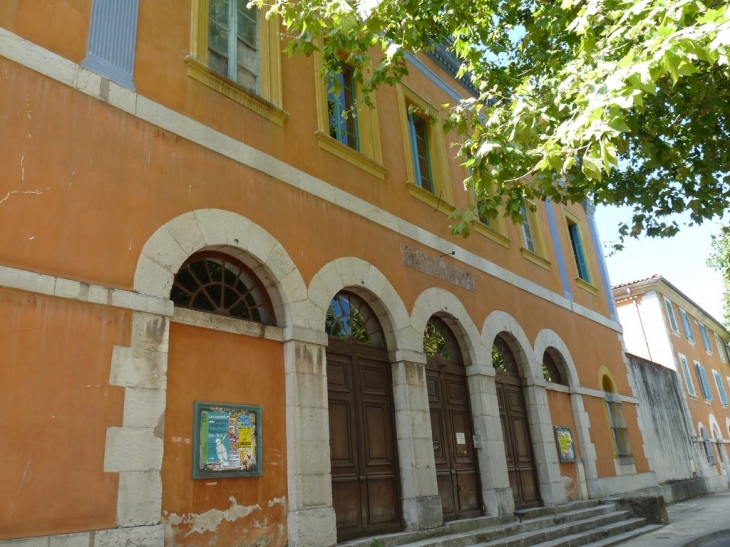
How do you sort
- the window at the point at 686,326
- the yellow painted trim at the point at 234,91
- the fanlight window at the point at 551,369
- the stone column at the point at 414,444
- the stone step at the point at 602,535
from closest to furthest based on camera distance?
1. the yellow painted trim at the point at 234,91
2. the stone column at the point at 414,444
3. the stone step at the point at 602,535
4. the fanlight window at the point at 551,369
5. the window at the point at 686,326

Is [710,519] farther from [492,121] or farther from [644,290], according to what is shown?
[644,290]

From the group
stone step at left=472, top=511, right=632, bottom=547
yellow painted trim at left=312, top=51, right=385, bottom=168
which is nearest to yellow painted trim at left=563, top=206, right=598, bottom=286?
stone step at left=472, top=511, right=632, bottom=547

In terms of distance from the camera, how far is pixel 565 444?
37.0 feet

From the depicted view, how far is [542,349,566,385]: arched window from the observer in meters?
12.1

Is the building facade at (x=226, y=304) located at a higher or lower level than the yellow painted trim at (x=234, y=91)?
lower

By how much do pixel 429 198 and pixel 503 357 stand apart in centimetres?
321

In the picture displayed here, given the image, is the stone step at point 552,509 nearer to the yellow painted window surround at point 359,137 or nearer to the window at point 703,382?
the yellow painted window surround at point 359,137

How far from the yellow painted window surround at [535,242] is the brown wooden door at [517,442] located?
9.84 feet

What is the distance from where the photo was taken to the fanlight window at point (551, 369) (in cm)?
1201

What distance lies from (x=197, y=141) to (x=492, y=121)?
10.3 feet

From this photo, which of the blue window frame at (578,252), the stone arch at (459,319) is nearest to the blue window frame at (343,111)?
the stone arch at (459,319)

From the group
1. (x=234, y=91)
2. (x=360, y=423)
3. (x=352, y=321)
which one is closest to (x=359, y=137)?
(x=234, y=91)

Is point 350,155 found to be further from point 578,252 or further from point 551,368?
point 578,252

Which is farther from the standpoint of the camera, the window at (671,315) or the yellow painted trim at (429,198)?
the window at (671,315)
